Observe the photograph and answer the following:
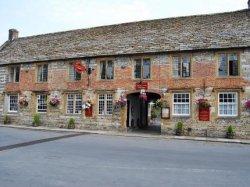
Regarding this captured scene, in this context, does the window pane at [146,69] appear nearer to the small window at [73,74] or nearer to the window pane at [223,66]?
the window pane at [223,66]

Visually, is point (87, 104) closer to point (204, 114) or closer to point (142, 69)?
point (142, 69)

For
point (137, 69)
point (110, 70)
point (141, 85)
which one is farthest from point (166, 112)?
point (110, 70)

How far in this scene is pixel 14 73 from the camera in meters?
31.0

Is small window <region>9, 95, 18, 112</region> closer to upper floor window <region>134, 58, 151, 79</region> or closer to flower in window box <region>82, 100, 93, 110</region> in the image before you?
flower in window box <region>82, 100, 93, 110</region>

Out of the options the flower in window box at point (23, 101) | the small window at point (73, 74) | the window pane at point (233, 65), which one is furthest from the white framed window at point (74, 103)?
the window pane at point (233, 65)

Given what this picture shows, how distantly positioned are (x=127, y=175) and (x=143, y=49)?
55.2 ft

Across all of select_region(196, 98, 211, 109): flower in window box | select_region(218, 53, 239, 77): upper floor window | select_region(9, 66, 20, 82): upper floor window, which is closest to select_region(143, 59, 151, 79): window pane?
select_region(196, 98, 211, 109): flower in window box

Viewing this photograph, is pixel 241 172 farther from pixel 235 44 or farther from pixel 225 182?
pixel 235 44

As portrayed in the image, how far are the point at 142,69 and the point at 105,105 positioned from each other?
13.0 ft

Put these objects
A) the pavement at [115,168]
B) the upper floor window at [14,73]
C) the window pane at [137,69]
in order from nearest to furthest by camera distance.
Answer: the pavement at [115,168]
the window pane at [137,69]
the upper floor window at [14,73]

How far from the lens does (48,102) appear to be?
28.3 meters

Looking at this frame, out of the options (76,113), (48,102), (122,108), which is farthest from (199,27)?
(48,102)

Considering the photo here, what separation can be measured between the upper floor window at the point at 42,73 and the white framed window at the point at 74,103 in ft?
10.1

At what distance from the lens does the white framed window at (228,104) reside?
22.2 m
